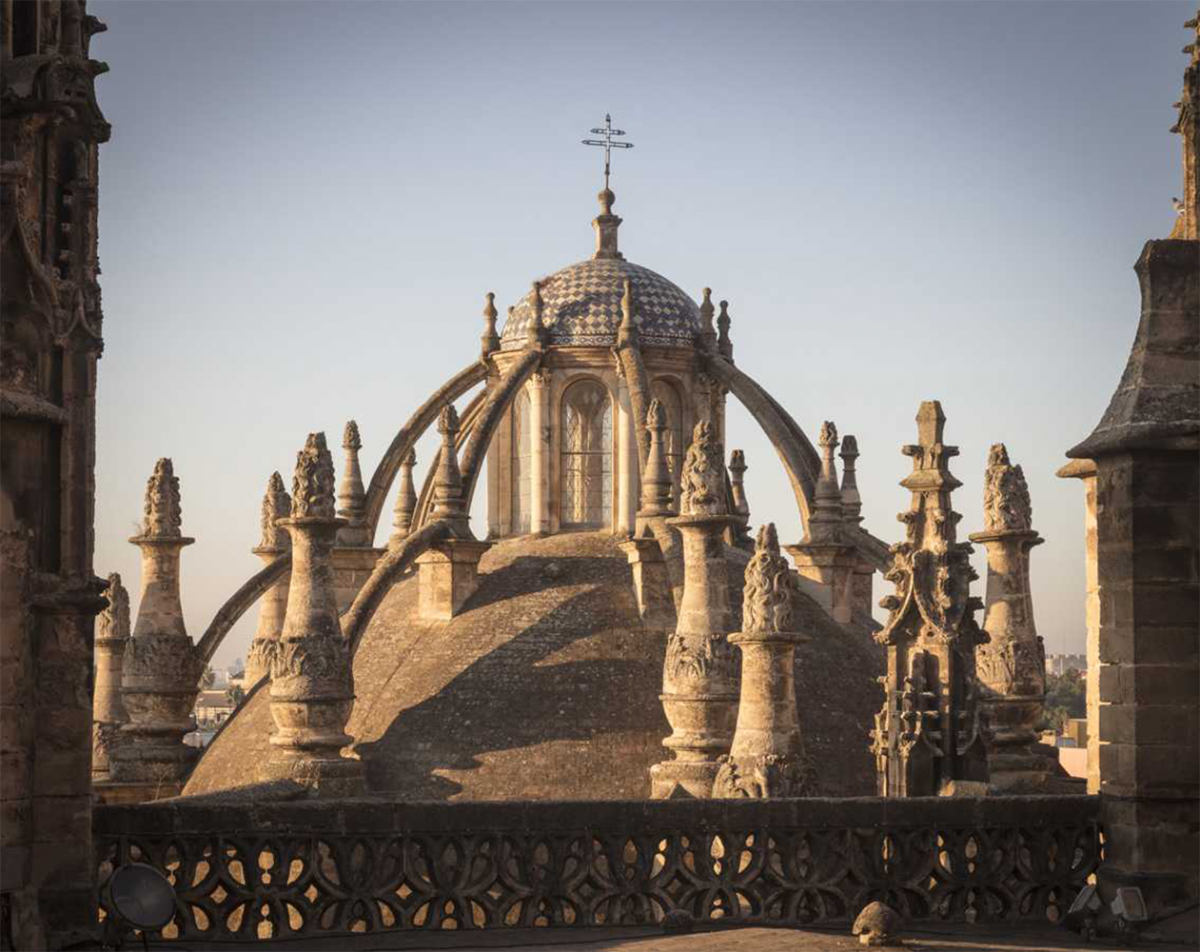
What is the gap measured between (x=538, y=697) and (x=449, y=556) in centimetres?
298

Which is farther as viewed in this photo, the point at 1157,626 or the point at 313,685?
the point at 313,685

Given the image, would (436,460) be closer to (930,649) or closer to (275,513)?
(275,513)

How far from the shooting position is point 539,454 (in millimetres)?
38969

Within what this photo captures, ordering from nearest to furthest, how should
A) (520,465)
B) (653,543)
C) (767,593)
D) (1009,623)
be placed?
(767,593), (1009,623), (653,543), (520,465)

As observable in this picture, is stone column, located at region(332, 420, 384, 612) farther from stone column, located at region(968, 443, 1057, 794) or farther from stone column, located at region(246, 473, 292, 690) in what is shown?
stone column, located at region(968, 443, 1057, 794)

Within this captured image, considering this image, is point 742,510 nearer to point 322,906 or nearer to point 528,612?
point 528,612

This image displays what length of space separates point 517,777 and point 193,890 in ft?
63.7

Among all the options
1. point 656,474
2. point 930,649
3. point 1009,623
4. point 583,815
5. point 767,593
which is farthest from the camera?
point 656,474

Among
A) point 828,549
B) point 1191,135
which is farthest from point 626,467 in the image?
point 1191,135

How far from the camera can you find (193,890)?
12.3 m

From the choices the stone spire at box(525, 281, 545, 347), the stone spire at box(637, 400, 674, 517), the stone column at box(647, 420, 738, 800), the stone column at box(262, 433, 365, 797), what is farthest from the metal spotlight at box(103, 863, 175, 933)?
the stone spire at box(525, 281, 545, 347)

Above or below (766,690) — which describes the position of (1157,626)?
above

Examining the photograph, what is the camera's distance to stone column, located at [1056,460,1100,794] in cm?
1442

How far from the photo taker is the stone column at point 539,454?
128 feet
